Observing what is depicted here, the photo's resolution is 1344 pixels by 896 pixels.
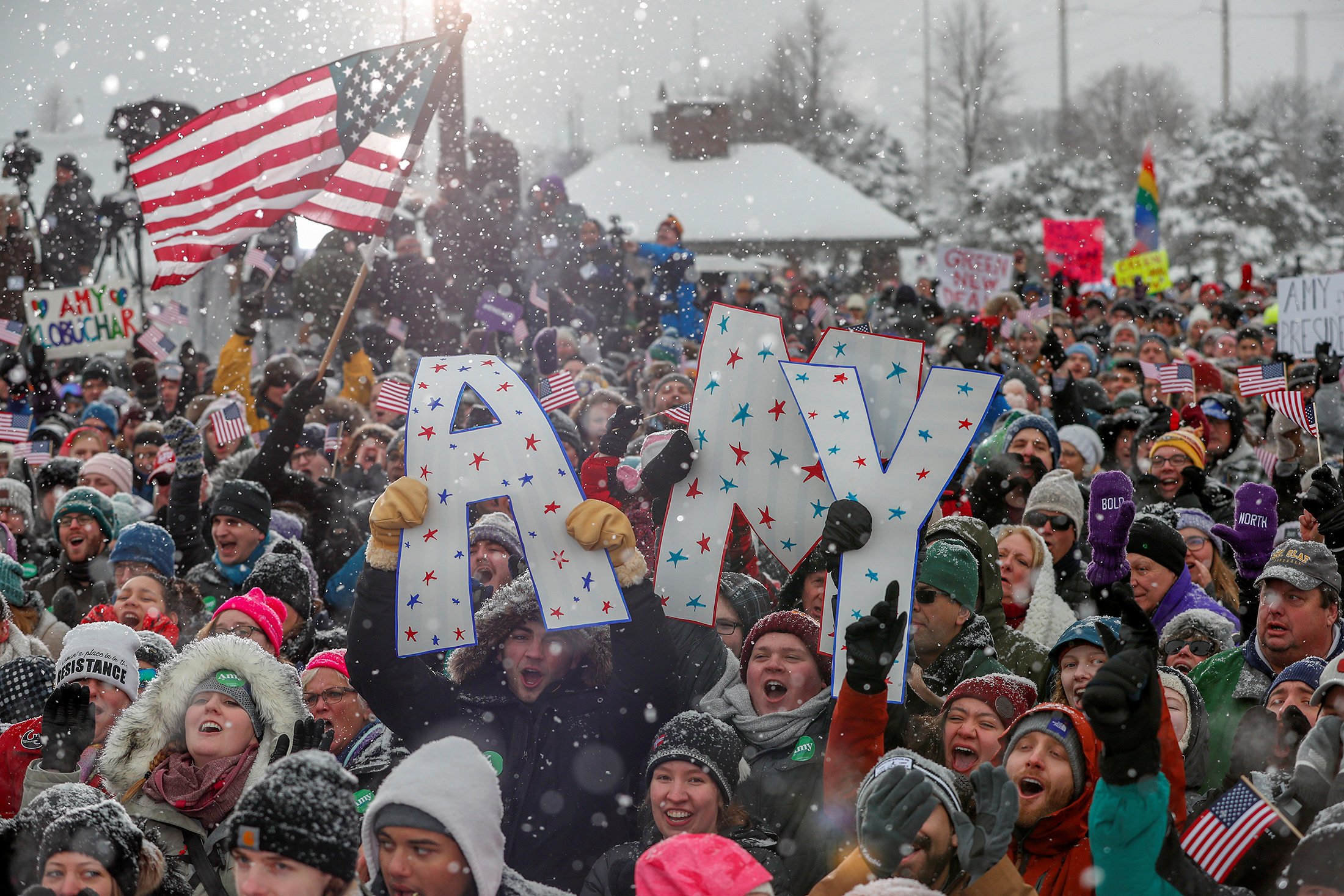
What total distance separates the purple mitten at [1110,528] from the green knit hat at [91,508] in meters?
4.94

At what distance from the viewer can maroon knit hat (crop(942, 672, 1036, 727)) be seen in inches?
157

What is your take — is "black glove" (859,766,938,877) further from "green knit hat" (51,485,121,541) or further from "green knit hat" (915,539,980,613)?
"green knit hat" (51,485,121,541)

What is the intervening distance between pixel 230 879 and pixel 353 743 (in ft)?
2.93

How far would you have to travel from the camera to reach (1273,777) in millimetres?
3658

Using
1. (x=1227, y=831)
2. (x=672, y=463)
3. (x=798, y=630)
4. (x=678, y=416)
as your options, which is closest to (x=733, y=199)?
(x=678, y=416)

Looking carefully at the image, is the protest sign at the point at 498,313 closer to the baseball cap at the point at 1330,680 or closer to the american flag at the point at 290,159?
the american flag at the point at 290,159

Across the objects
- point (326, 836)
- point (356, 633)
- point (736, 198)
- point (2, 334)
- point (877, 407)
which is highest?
point (736, 198)

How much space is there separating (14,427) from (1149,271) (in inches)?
615

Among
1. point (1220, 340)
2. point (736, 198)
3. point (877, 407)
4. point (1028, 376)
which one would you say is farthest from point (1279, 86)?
point (877, 407)

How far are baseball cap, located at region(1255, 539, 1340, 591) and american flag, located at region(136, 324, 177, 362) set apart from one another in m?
9.40

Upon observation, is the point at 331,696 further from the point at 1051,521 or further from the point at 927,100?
the point at 927,100

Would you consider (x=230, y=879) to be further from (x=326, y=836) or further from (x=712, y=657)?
(x=712, y=657)

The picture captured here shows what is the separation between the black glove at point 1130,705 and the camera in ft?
9.20

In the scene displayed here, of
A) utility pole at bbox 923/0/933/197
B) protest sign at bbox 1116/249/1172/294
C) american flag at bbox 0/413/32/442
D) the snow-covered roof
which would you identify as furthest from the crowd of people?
utility pole at bbox 923/0/933/197
